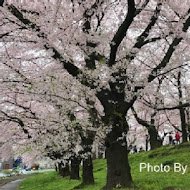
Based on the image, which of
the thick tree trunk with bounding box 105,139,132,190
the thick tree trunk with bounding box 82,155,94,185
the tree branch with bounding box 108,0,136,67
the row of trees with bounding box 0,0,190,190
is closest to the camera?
Result: the tree branch with bounding box 108,0,136,67

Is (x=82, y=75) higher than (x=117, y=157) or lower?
higher

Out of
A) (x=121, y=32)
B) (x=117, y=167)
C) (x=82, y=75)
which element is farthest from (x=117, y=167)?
(x=121, y=32)

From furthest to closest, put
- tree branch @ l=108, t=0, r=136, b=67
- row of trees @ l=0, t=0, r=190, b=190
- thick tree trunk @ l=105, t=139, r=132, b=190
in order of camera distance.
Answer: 1. thick tree trunk @ l=105, t=139, r=132, b=190
2. row of trees @ l=0, t=0, r=190, b=190
3. tree branch @ l=108, t=0, r=136, b=67

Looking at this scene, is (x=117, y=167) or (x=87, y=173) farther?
(x=87, y=173)

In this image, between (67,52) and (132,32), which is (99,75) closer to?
(67,52)

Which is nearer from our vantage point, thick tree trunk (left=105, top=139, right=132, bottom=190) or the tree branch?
the tree branch

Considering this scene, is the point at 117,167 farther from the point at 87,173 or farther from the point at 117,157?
the point at 87,173

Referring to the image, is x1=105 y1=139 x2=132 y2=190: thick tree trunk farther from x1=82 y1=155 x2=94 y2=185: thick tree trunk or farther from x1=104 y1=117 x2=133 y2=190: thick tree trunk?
x1=82 y1=155 x2=94 y2=185: thick tree trunk

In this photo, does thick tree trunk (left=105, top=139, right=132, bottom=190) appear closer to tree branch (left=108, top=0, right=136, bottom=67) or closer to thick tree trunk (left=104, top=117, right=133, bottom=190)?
thick tree trunk (left=104, top=117, right=133, bottom=190)

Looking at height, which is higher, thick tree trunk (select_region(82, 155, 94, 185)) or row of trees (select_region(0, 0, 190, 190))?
row of trees (select_region(0, 0, 190, 190))

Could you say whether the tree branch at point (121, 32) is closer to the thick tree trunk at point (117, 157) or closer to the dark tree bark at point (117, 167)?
the thick tree trunk at point (117, 157)

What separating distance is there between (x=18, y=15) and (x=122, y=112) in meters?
4.57

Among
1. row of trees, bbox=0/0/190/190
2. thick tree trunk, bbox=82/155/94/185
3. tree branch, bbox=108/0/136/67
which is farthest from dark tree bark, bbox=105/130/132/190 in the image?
thick tree trunk, bbox=82/155/94/185

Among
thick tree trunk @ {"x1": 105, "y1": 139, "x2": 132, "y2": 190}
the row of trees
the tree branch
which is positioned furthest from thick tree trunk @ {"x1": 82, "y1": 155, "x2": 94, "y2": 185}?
the tree branch
